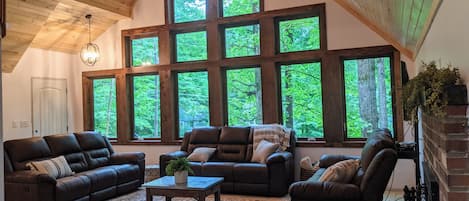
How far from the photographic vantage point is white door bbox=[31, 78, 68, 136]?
712 centimetres

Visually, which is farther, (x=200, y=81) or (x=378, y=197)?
(x=200, y=81)

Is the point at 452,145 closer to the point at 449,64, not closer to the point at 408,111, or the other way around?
the point at 449,64

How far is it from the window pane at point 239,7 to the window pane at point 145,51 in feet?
4.98

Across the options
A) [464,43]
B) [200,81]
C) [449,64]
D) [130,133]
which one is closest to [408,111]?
[449,64]

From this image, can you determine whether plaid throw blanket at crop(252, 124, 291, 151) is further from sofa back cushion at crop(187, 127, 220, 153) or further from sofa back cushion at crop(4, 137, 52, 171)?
sofa back cushion at crop(4, 137, 52, 171)

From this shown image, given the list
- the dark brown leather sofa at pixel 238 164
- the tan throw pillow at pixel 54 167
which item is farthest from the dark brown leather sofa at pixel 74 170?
the dark brown leather sofa at pixel 238 164

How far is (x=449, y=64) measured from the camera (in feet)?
6.66

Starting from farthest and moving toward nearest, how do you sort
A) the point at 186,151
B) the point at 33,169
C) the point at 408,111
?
the point at 186,151, the point at 33,169, the point at 408,111

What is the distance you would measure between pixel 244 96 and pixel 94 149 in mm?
2573

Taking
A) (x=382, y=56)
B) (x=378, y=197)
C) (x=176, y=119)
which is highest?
(x=382, y=56)

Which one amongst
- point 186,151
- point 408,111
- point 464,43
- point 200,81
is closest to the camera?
point 464,43

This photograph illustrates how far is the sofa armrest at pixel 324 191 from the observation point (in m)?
3.46

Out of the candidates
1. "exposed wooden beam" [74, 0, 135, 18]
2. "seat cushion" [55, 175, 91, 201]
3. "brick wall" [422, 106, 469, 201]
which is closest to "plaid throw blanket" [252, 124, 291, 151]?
"seat cushion" [55, 175, 91, 201]

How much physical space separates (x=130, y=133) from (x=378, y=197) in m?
5.32
